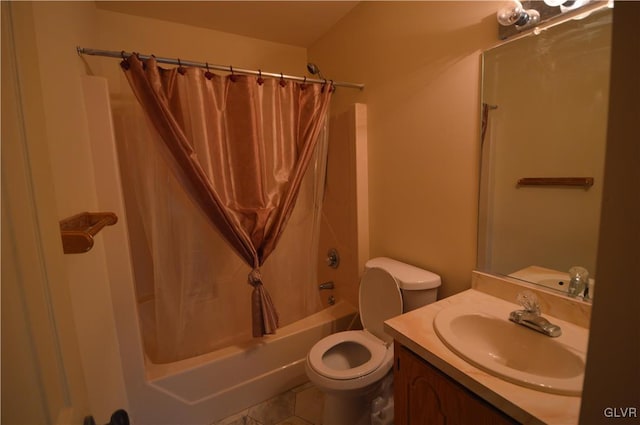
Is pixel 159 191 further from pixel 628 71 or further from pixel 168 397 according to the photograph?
pixel 628 71

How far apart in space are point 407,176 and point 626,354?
1.36 meters

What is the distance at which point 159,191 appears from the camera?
1.48m

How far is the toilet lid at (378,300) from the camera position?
56.8 inches

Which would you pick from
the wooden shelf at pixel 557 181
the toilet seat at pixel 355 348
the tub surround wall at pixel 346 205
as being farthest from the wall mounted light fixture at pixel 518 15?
the toilet seat at pixel 355 348

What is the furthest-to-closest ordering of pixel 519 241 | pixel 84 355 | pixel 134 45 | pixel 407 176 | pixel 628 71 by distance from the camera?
pixel 134 45 < pixel 407 176 < pixel 519 241 < pixel 84 355 < pixel 628 71

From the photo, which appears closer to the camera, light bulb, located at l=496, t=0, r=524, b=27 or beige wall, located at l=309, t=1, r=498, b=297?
light bulb, located at l=496, t=0, r=524, b=27

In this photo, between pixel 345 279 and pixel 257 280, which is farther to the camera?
pixel 345 279

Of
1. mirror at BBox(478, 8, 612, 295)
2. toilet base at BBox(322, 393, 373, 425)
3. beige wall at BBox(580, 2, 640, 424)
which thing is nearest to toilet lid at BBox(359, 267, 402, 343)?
toilet base at BBox(322, 393, 373, 425)

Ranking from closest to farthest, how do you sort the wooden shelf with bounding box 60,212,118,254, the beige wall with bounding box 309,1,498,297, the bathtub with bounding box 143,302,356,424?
the wooden shelf with bounding box 60,212,118,254, the beige wall with bounding box 309,1,498,297, the bathtub with bounding box 143,302,356,424

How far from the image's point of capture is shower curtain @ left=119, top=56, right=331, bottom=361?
1.39m

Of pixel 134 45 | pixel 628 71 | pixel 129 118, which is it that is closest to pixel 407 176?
pixel 628 71

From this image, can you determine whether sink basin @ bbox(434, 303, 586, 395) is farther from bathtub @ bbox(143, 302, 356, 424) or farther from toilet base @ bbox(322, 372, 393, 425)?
bathtub @ bbox(143, 302, 356, 424)

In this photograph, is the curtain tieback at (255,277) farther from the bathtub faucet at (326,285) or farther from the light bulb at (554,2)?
the light bulb at (554,2)

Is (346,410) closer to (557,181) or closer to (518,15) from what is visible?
(557,181)
